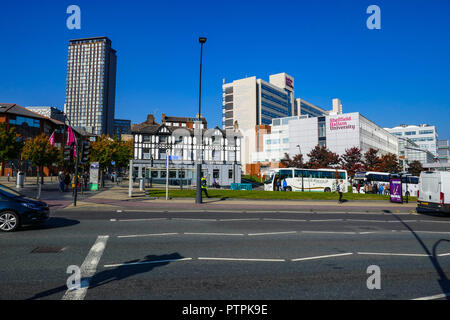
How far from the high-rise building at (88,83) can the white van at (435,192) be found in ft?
547

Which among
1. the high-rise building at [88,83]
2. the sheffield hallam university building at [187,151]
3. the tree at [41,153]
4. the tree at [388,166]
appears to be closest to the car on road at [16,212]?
the tree at [41,153]

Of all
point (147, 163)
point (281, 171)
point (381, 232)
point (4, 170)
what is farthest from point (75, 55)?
point (381, 232)

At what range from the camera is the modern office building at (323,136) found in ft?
252

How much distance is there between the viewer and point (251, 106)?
11056cm

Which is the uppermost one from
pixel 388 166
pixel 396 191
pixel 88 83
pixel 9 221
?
pixel 88 83

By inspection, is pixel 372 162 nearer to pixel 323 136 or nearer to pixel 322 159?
pixel 322 159

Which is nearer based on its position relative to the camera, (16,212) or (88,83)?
(16,212)

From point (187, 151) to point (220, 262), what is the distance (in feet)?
156

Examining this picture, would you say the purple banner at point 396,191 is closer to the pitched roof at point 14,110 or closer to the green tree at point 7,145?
the green tree at point 7,145

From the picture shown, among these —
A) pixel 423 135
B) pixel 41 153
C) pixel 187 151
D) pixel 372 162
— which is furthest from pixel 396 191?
pixel 423 135

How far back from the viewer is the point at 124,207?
17109 millimetres

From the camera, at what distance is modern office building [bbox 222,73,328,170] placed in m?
103

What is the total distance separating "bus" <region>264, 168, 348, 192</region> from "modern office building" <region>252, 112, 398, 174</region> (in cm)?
2829

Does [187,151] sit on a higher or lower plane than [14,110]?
lower
